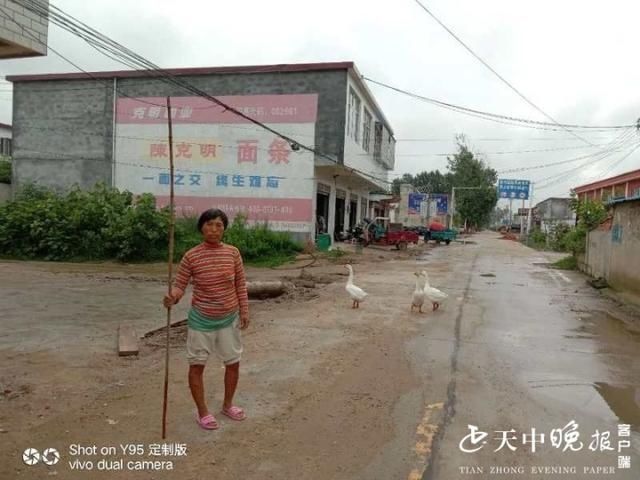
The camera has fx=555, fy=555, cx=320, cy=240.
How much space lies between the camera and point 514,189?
47781mm

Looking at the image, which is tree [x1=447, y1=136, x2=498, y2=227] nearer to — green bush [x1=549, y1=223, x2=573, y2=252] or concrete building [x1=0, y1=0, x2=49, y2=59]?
green bush [x1=549, y1=223, x2=573, y2=252]

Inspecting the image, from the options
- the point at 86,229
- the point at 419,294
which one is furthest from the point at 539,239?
the point at 419,294

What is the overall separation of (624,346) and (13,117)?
2655cm

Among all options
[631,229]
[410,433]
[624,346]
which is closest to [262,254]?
[631,229]

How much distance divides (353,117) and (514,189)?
91.5ft

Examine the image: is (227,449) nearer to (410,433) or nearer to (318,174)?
(410,433)

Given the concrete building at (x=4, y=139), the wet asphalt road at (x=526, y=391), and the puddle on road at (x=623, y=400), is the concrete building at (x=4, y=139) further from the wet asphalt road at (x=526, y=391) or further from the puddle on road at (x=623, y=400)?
the puddle on road at (x=623, y=400)

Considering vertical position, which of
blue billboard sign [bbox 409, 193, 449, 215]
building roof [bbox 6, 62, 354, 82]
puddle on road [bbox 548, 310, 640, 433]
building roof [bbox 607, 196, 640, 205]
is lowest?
puddle on road [bbox 548, 310, 640, 433]

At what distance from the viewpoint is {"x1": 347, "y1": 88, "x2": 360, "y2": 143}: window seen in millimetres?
23469

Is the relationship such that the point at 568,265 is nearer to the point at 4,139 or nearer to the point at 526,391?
the point at 526,391

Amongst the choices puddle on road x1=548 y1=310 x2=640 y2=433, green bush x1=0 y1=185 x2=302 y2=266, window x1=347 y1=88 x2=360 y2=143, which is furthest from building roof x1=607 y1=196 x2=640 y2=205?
window x1=347 y1=88 x2=360 y2=143

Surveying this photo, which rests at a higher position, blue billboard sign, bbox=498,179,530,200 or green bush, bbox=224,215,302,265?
blue billboard sign, bbox=498,179,530,200

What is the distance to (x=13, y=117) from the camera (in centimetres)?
2555

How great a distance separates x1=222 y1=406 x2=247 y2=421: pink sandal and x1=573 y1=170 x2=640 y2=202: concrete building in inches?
884
